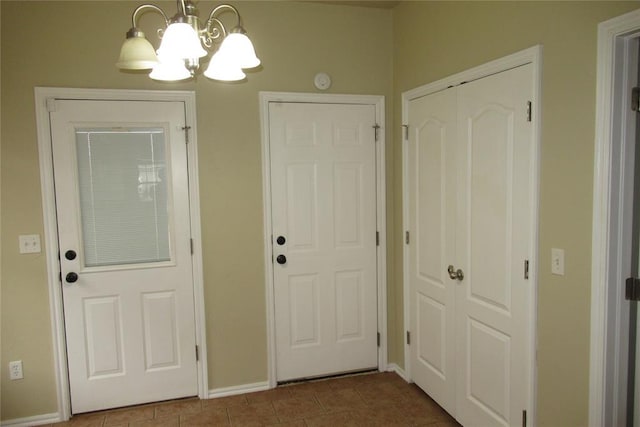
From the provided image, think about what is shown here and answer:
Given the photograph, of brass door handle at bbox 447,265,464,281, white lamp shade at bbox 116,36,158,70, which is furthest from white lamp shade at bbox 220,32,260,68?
brass door handle at bbox 447,265,464,281

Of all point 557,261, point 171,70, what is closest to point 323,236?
point 557,261

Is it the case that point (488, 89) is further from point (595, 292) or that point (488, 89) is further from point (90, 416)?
point (90, 416)

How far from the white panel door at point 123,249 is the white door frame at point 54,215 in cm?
4

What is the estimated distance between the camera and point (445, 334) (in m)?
2.83

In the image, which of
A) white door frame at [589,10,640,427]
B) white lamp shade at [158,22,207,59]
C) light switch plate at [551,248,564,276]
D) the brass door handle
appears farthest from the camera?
the brass door handle

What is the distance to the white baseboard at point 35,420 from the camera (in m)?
2.81

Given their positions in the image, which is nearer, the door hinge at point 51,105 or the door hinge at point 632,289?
the door hinge at point 632,289

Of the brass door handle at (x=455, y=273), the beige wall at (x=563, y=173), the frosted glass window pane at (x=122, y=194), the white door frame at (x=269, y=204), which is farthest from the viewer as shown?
the white door frame at (x=269, y=204)

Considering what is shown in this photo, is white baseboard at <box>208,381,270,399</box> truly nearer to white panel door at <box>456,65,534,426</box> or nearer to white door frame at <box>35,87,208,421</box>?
white door frame at <box>35,87,208,421</box>

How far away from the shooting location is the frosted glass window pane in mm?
2850

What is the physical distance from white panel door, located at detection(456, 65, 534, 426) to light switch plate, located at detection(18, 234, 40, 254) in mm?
2577

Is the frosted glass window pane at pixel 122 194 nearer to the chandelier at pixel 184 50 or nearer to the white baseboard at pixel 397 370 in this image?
the chandelier at pixel 184 50

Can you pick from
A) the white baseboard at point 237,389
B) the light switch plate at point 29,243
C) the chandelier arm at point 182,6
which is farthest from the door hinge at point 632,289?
the light switch plate at point 29,243

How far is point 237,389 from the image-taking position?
126 inches
